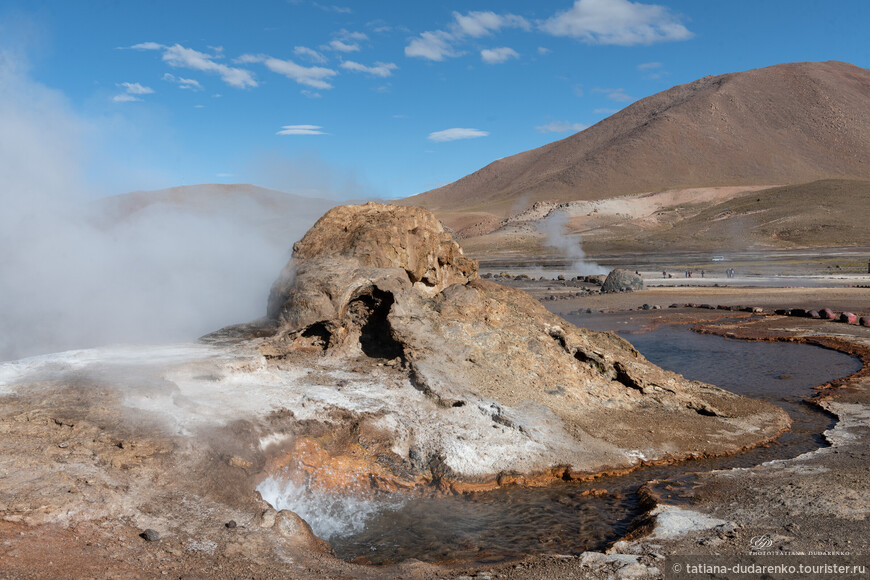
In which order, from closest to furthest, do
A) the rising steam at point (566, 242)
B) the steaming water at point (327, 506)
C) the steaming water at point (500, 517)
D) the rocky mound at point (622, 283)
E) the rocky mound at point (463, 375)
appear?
the steaming water at point (500, 517) < the steaming water at point (327, 506) < the rocky mound at point (463, 375) < the rocky mound at point (622, 283) < the rising steam at point (566, 242)

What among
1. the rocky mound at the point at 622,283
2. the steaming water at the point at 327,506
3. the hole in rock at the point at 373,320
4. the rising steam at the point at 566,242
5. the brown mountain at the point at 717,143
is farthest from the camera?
the brown mountain at the point at 717,143

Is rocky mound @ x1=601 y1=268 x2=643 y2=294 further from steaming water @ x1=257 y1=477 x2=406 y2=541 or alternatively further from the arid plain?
steaming water @ x1=257 y1=477 x2=406 y2=541

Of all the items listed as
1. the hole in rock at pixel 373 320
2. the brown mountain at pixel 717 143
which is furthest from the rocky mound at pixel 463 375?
the brown mountain at pixel 717 143

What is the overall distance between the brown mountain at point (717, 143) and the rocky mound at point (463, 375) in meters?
83.1

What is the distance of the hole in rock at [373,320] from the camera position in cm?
766

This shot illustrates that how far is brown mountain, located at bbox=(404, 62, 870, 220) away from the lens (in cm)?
9830

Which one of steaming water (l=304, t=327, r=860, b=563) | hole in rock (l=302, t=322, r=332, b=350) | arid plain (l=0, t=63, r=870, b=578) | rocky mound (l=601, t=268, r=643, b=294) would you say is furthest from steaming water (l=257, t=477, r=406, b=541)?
rocky mound (l=601, t=268, r=643, b=294)

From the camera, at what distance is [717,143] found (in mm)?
107125

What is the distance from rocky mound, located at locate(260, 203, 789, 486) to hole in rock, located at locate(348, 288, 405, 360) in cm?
1

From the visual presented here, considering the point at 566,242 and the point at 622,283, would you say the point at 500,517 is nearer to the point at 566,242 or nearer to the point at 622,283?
the point at 622,283

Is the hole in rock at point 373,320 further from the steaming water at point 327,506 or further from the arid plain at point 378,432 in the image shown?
the steaming water at point 327,506

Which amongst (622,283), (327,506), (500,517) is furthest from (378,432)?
(622,283)

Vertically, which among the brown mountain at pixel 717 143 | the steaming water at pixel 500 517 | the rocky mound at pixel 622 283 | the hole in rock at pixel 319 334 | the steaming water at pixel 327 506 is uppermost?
the brown mountain at pixel 717 143

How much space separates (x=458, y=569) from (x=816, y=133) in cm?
12288
